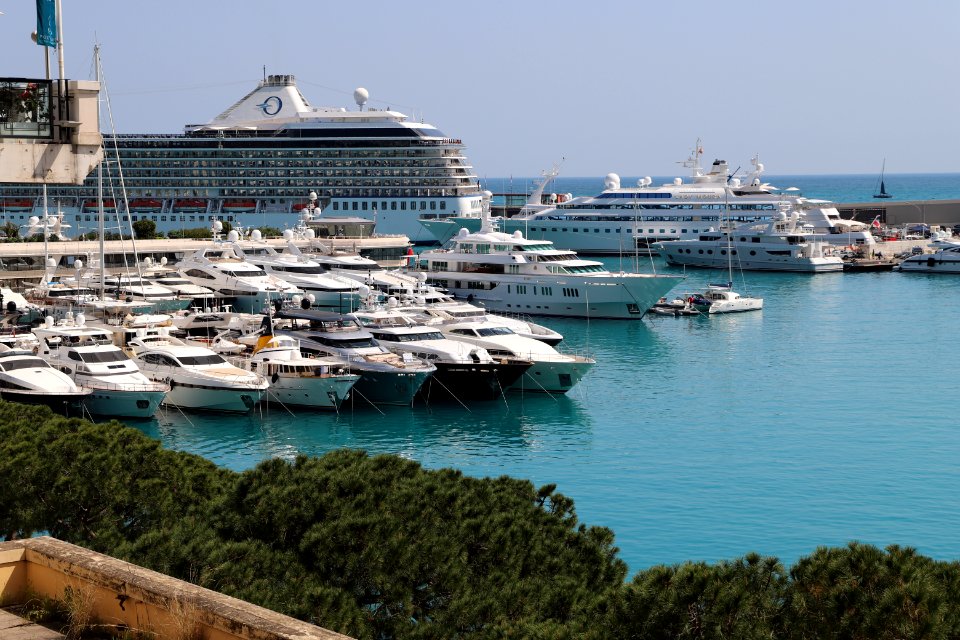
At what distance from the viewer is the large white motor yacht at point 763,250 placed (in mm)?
71500

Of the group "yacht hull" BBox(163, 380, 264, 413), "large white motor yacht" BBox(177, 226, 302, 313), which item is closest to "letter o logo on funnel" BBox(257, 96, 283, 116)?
"large white motor yacht" BBox(177, 226, 302, 313)

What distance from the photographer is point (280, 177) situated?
80.8 metres

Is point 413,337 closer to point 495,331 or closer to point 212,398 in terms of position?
point 495,331

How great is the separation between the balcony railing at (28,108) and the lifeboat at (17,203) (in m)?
76.6

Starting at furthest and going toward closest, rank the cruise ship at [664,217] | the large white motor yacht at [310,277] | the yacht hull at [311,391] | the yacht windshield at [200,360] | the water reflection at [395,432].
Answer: the cruise ship at [664,217] → the large white motor yacht at [310,277] → the yacht windshield at [200,360] → the yacht hull at [311,391] → the water reflection at [395,432]

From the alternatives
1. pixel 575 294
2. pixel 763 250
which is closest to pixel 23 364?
pixel 575 294

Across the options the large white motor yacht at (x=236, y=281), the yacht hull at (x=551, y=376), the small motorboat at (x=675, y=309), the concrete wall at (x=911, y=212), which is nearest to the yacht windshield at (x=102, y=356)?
the yacht hull at (x=551, y=376)

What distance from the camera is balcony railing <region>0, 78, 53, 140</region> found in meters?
8.30

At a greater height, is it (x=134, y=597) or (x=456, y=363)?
(x=134, y=597)

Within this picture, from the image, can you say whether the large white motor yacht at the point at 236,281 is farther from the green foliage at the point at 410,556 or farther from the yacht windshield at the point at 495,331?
the green foliage at the point at 410,556

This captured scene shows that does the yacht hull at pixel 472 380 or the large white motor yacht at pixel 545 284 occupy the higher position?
the large white motor yacht at pixel 545 284

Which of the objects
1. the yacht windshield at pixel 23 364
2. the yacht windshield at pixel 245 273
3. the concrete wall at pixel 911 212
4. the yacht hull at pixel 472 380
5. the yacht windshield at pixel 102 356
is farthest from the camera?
the concrete wall at pixel 911 212

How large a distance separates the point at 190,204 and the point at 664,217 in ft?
101

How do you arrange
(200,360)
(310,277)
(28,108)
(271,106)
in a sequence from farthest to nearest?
(271,106), (310,277), (200,360), (28,108)
